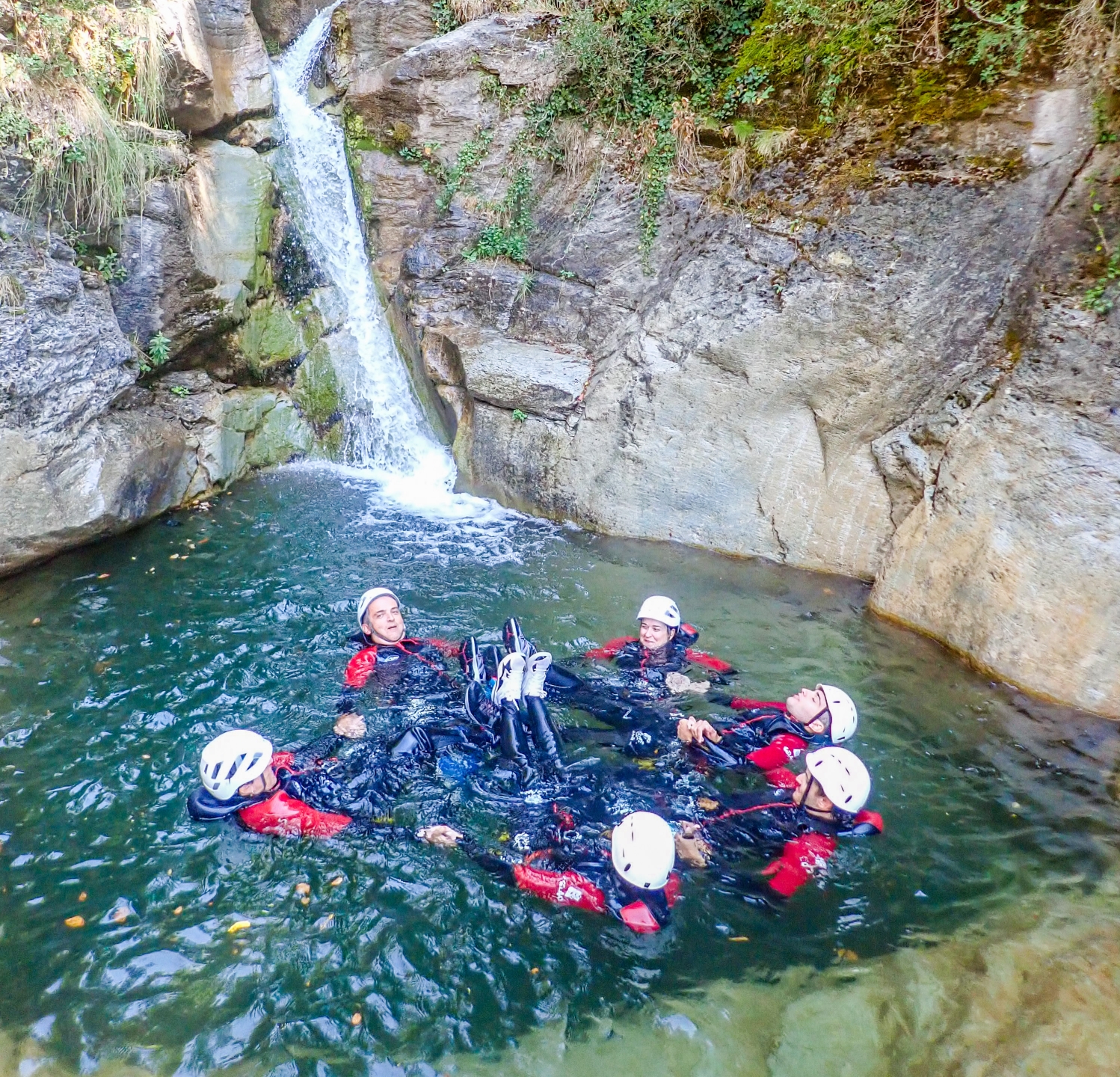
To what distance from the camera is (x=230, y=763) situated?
4.23m

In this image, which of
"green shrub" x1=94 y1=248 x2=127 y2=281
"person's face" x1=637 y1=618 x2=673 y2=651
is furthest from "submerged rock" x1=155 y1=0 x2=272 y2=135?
"person's face" x1=637 y1=618 x2=673 y2=651

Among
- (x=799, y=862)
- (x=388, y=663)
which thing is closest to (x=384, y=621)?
(x=388, y=663)

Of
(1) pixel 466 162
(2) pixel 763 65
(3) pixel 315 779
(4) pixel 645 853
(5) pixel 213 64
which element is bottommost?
(3) pixel 315 779

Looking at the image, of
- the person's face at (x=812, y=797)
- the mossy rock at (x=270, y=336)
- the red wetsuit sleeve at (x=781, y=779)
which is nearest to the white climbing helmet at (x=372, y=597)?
the red wetsuit sleeve at (x=781, y=779)

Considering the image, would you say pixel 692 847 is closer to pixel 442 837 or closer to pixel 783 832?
pixel 783 832

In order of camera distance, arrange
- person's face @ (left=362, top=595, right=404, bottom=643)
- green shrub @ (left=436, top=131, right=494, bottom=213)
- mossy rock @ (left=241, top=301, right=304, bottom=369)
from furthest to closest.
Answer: mossy rock @ (left=241, top=301, right=304, bottom=369)
green shrub @ (left=436, top=131, right=494, bottom=213)
person's face @ (left=362, top=595, right=404, bottom=643)

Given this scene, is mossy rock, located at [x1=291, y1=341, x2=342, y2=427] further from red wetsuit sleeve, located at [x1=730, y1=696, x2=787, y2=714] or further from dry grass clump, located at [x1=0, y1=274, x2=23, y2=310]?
red wetsuit sleeve, located at [x1=730, y1=696, x2=787, y2=714]

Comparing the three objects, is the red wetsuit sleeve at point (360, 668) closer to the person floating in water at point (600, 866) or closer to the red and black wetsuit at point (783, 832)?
the person floating in water at point (600, 866)

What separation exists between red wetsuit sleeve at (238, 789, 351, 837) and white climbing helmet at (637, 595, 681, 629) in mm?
2752

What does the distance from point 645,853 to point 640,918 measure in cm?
36

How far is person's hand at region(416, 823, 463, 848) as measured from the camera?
171 inches

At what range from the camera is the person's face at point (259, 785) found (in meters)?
4.38

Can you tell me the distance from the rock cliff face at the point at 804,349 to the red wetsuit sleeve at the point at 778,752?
8.12ft

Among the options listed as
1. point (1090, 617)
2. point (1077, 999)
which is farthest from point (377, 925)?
point (1090, 617)
